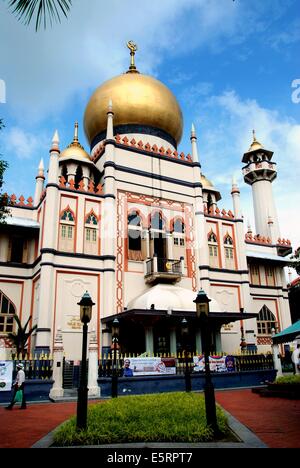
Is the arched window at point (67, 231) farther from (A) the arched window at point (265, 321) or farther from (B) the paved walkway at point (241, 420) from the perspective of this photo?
(A) the arched window at point (265, 321)

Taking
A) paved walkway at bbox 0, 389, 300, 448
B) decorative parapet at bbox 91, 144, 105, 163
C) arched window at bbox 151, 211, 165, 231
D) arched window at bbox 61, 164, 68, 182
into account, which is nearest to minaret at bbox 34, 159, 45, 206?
arched window at bbox 61, 164, 68, 182

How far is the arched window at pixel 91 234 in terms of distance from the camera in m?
20.8

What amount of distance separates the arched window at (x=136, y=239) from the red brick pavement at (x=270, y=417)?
9.72 m

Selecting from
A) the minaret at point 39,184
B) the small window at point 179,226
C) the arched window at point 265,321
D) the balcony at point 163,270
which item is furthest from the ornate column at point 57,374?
the arched window at point 265,321

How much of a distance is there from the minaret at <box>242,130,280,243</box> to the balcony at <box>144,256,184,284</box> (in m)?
11.1

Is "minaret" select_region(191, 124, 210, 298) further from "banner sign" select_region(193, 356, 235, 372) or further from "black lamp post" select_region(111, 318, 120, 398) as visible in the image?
"black lamp post" select_region(111, 318, 120, 398)

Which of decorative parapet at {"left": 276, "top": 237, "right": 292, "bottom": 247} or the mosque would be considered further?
decorative parapet at {"left": 276, "top": 237, "right": 292, "bottom": 247}

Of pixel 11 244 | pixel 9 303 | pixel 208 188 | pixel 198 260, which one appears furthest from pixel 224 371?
pixel 208 188

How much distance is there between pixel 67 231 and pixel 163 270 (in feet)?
17.3

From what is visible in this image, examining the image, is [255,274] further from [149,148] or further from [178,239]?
[149,148]

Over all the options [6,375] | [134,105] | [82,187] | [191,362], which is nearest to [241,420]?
[6,375]

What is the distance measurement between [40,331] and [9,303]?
10.1 feet

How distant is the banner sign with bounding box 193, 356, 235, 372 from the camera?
17328 mm

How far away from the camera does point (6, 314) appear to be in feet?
65.0
